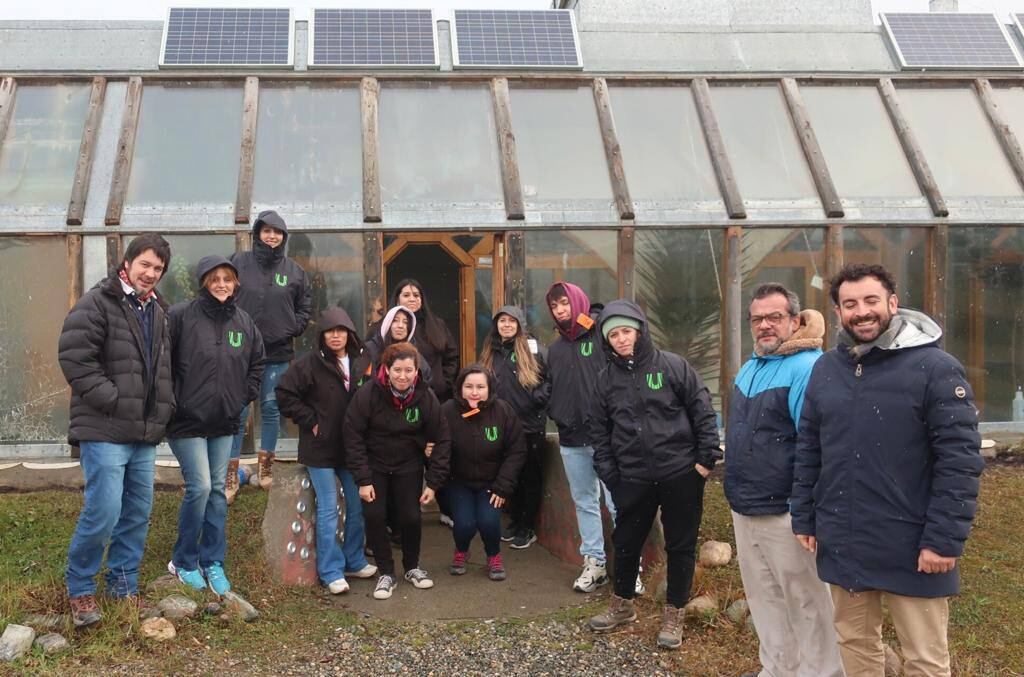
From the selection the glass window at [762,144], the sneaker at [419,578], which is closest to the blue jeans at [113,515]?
the sneaker at [419,578]

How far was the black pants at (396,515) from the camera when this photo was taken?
16.0 feet

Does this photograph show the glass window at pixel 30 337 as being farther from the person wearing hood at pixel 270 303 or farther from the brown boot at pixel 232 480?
the person wearing hood at pixel 270 303

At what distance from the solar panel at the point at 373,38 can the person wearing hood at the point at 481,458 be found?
413 centimetres

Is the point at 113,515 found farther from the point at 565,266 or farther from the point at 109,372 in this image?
the point at 565,266

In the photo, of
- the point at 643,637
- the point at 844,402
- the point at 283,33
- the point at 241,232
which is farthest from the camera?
the point at 283,33

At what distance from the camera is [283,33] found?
27.2ft

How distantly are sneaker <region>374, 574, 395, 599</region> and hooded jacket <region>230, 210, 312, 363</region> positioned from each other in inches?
76.5

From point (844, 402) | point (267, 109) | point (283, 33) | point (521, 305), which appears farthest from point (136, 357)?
point (283, 33)

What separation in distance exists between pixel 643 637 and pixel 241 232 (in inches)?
178

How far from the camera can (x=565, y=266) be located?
7.09 metres

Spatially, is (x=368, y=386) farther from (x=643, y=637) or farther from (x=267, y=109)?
(x=267, y=109)

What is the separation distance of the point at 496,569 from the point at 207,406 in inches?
76.9

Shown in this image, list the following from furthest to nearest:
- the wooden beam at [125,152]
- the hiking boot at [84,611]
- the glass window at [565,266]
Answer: the glass window at [565,266] → the wooden beam at [125,152] → the hiking boot at [84,611]

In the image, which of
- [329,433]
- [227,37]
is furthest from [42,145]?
[329,433]
